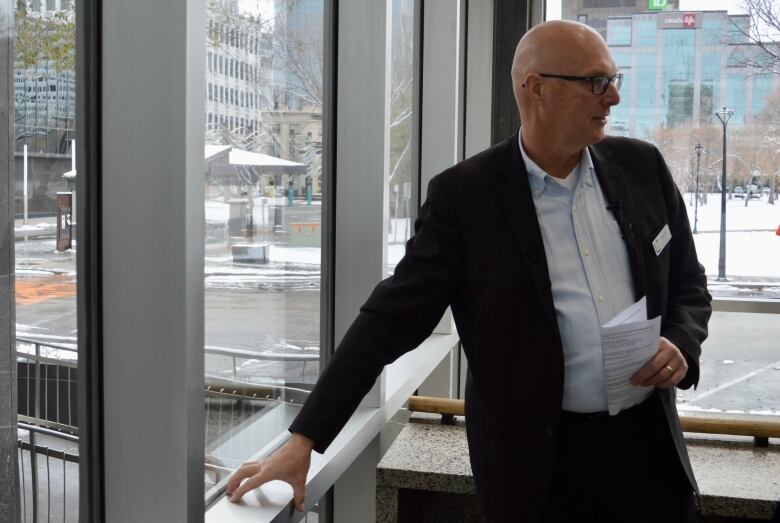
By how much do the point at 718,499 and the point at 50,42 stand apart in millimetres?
2176

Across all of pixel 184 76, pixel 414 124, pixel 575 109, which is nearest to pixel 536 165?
pixel 575 109

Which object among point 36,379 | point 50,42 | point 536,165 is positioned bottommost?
point 36,379

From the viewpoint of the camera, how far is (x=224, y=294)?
211cm

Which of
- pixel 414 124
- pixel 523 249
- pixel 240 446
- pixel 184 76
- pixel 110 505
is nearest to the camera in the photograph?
pixel 184 76

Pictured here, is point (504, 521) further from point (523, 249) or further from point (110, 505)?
point (110, 505)

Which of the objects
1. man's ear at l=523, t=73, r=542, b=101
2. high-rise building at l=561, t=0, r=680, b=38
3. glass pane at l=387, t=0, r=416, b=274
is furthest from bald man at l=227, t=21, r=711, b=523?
high-rise building at l=561, t=0, r=680, b=38

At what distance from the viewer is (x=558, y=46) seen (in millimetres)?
2090

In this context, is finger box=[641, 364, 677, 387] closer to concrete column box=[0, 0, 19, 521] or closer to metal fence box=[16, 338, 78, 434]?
metal fence box=[16, 338, 78, 434]

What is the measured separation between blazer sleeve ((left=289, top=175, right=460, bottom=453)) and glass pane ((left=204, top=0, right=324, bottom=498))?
0.28 m

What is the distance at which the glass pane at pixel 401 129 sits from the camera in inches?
159

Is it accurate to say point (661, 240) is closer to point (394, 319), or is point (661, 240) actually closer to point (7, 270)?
point (394, 319)

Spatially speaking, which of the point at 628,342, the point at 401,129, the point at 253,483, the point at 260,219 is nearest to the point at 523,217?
the point at 628,342

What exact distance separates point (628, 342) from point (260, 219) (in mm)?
966

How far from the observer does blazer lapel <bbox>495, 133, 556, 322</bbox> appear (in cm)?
199
